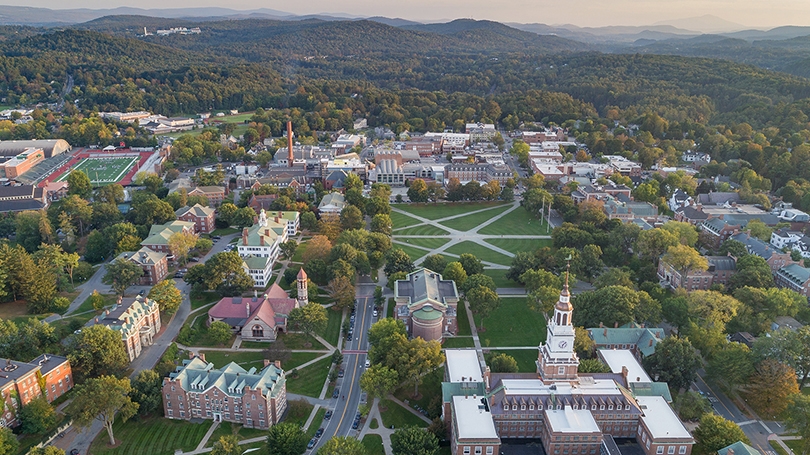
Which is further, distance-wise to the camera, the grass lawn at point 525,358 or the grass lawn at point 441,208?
the grass lawn at point 441,208

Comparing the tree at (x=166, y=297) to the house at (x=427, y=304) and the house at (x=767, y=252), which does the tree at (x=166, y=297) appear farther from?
the house at (x=767, y=252)

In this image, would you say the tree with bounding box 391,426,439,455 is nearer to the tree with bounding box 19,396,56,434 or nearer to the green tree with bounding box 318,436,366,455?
the green tree with bounding box 318,436,366,455

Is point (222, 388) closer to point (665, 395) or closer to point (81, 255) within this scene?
point (665, 395)

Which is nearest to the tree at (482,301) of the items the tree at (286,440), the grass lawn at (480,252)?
the grass lawn at (480,252)

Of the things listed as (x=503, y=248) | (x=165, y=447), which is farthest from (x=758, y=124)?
(x=165, y=447)

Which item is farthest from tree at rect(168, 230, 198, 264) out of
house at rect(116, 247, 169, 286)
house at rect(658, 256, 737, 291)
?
house at rect(658, 256, 737, 291)
